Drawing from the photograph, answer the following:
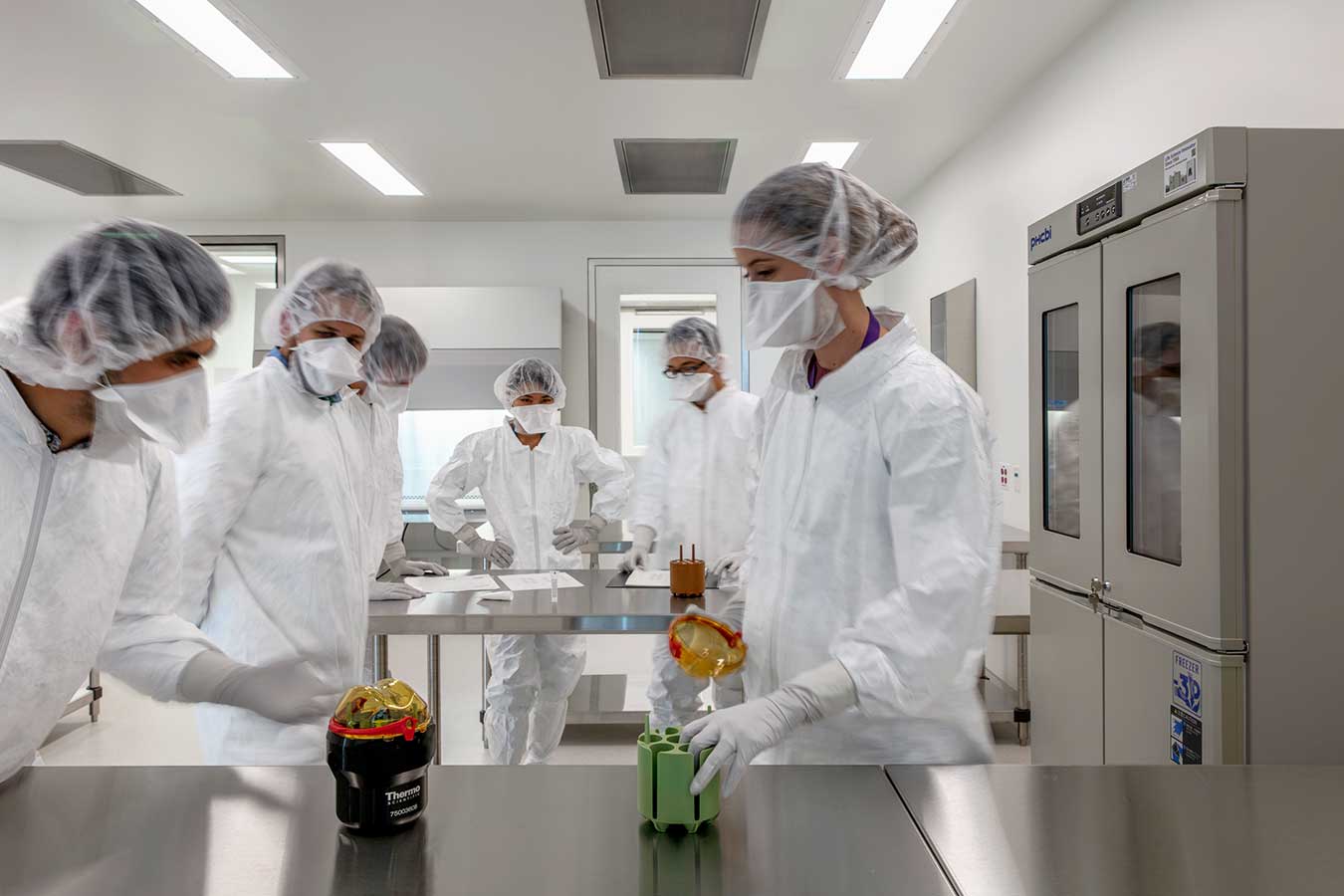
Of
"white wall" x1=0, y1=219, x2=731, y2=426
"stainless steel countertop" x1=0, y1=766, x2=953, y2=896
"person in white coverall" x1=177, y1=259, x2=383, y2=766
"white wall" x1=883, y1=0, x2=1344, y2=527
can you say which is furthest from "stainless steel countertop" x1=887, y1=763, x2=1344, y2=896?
"white wall" x1=0, y1=219, x2=731, y2=426

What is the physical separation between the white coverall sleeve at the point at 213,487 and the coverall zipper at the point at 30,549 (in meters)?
0.42

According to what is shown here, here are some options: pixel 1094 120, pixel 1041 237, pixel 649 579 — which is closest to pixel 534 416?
pixel 649 579

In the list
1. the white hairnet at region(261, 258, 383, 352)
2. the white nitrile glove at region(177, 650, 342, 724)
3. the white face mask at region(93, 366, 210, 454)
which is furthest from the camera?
the white hairnet at region(261, 258, 383, 352)

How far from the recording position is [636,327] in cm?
604

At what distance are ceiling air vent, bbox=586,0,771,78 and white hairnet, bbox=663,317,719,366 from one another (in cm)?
92

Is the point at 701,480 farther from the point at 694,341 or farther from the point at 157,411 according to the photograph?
the point at 157,411

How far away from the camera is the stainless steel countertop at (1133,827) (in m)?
0.84

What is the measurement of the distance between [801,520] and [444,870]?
29.2 inches

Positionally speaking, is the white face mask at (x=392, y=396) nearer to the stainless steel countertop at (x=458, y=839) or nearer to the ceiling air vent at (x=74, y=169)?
the stainless steel countertop at (x=458, y=839)

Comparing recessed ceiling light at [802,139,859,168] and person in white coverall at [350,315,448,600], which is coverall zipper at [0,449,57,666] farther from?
recessed ceiling light at [802,139,859,168]

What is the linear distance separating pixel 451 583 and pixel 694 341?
4.29 feet

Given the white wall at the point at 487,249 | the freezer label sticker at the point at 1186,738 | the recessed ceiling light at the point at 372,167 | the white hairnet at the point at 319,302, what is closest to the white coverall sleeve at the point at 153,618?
the white hairnet at the point at 319,302

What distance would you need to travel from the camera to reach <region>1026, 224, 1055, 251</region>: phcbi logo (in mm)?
2338

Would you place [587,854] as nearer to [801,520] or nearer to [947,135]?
[801,520]
